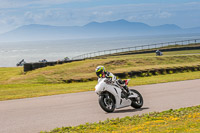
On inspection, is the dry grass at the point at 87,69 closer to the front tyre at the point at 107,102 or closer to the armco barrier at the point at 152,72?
the armco barrier at the point at 152,72

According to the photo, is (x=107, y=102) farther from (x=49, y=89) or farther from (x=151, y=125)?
(x=49, y=89)

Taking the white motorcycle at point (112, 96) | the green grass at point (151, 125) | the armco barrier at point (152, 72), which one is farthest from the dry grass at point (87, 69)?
the green grass at point (151, 125)

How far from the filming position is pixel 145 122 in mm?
9094

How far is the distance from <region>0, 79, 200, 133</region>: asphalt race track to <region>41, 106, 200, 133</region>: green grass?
0.89 m

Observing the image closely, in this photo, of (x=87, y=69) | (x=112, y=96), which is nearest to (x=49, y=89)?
(x=87, y=69)

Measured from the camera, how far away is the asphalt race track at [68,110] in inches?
385

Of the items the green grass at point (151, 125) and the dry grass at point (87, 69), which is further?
the dry grass at point (87, 69)

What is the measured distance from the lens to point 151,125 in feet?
28.1

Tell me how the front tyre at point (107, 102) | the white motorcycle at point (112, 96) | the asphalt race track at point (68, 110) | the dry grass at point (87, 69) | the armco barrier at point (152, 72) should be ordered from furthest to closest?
the dry grass at point (87, 69) → the armco barrier at point (152, 72) → the front tyre at point (107, 102) → the white motorcycle at point (112, 96) → the asphalt race track at point (68, 110)

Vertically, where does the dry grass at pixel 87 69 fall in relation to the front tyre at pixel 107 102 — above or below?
above

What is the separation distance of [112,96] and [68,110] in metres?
1.73

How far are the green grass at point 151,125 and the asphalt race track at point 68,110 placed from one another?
0.89 metres

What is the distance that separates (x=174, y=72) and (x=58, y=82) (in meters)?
9.99

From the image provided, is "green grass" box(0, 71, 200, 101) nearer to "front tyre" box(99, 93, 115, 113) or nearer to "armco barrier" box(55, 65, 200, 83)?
"armco barrier" box(55, 65, 200, 83)
